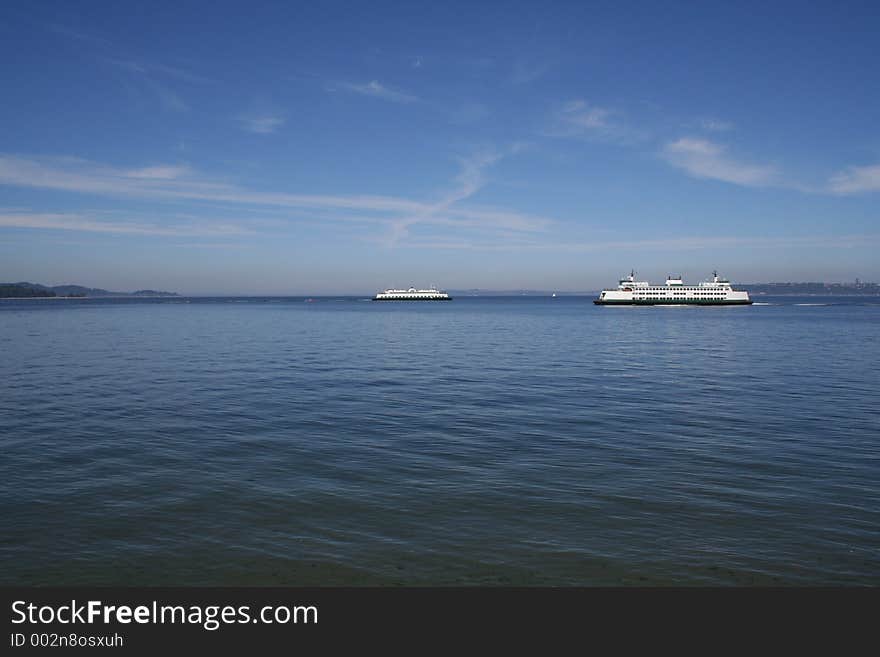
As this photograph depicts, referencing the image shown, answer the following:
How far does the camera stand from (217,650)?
7891 mm

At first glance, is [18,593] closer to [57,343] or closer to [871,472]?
[871,472]

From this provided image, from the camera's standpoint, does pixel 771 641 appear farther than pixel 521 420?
No

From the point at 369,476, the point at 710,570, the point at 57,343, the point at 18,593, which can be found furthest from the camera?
the point at 57,343

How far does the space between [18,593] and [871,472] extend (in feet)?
77.0

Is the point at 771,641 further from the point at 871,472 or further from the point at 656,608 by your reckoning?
the point at 871,472

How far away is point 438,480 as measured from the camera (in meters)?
18.1

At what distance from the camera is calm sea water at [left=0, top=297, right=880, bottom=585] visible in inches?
488

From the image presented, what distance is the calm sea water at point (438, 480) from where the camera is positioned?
1238 centimetres

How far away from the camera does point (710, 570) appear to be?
39.3 ft

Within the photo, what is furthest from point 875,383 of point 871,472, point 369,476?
point 369,476

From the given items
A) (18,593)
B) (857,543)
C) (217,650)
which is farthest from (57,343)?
(857,543)

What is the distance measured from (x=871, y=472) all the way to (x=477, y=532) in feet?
46.2

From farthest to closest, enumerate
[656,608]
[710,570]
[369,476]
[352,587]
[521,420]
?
[521,420] → [369,476] → [710,570] → [352,587] → [656,608]

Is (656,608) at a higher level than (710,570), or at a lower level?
higher
